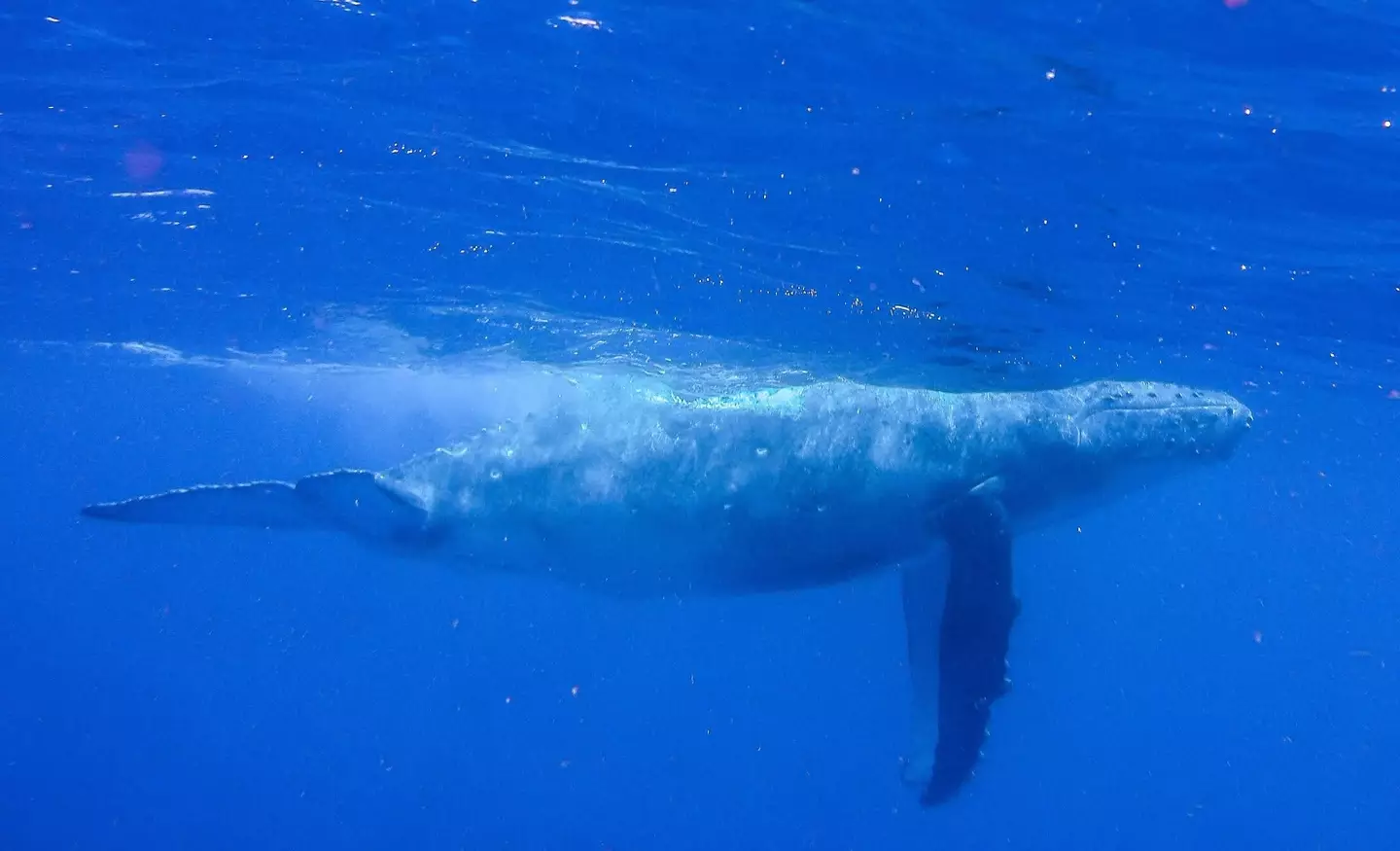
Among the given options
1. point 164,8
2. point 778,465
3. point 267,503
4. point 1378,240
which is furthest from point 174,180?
point 1378,240

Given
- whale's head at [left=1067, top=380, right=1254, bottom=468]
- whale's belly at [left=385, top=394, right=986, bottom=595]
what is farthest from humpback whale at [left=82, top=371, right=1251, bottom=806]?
whale's head at [left=1067, top=380, right=1254, bottom=468]

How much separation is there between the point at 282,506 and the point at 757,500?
17.6ft

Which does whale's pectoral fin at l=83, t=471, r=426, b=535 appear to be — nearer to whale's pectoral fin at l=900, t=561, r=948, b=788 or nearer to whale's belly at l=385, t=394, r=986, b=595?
whale's belly at l=385, t=394, r=986, b=595

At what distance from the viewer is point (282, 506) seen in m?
9.80

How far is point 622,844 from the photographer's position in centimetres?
4075

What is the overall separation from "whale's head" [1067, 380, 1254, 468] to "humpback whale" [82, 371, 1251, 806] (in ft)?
0.43

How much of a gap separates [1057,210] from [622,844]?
120ft

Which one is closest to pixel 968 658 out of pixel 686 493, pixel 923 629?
pixel 923 629

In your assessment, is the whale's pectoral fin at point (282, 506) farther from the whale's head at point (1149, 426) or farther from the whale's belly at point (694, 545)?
the whale's head at point (1149, 426)

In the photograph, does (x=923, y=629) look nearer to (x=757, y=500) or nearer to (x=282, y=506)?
(x=757, y=500)

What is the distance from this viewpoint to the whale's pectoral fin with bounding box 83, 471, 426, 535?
9133 millimetres

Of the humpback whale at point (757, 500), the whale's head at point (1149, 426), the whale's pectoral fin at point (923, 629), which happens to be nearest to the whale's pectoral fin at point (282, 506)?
the humpback whale at point (757, 500)

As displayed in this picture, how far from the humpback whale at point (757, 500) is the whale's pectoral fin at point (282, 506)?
47mm

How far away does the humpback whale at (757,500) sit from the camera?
10781 mm
